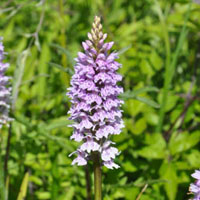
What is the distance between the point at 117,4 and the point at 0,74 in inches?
118

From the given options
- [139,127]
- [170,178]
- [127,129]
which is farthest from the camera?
[127,129]

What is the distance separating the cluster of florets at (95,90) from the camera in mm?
1580

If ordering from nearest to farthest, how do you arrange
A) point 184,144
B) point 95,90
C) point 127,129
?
1. point 95,90
2. point 184,144
3. point 127,129

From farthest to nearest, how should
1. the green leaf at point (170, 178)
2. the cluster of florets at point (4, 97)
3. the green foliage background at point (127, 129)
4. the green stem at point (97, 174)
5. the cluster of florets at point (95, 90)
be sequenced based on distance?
the green foliage background at point (127, 129)
the green leaf at point (170, 178)
the cluster of florets at point (4, 97)
the green stem at point (97, 174)
the cluster of florets at point (95, 90)

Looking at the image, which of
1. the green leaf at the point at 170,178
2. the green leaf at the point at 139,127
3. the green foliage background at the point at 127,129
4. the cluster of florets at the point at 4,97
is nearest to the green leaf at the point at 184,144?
the green foliage background at the point at 127,129

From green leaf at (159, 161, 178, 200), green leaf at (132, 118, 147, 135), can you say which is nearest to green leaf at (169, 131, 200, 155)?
green leaf at (159, 161, 178, 200)

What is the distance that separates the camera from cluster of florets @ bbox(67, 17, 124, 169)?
158 centimetres

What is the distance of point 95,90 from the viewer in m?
1.58

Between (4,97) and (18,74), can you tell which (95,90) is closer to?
(4,97)

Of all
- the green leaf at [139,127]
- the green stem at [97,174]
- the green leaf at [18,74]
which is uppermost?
the green leaf at [18,74]

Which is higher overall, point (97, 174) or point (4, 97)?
point (4, 97)

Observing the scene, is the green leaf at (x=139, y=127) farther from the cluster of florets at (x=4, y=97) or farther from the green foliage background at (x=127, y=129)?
the cluster of florets at (x=4, y=97)

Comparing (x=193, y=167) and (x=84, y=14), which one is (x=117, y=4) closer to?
(x=84, y=14)

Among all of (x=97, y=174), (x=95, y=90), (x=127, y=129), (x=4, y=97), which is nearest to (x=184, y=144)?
(x=127, y=129)
